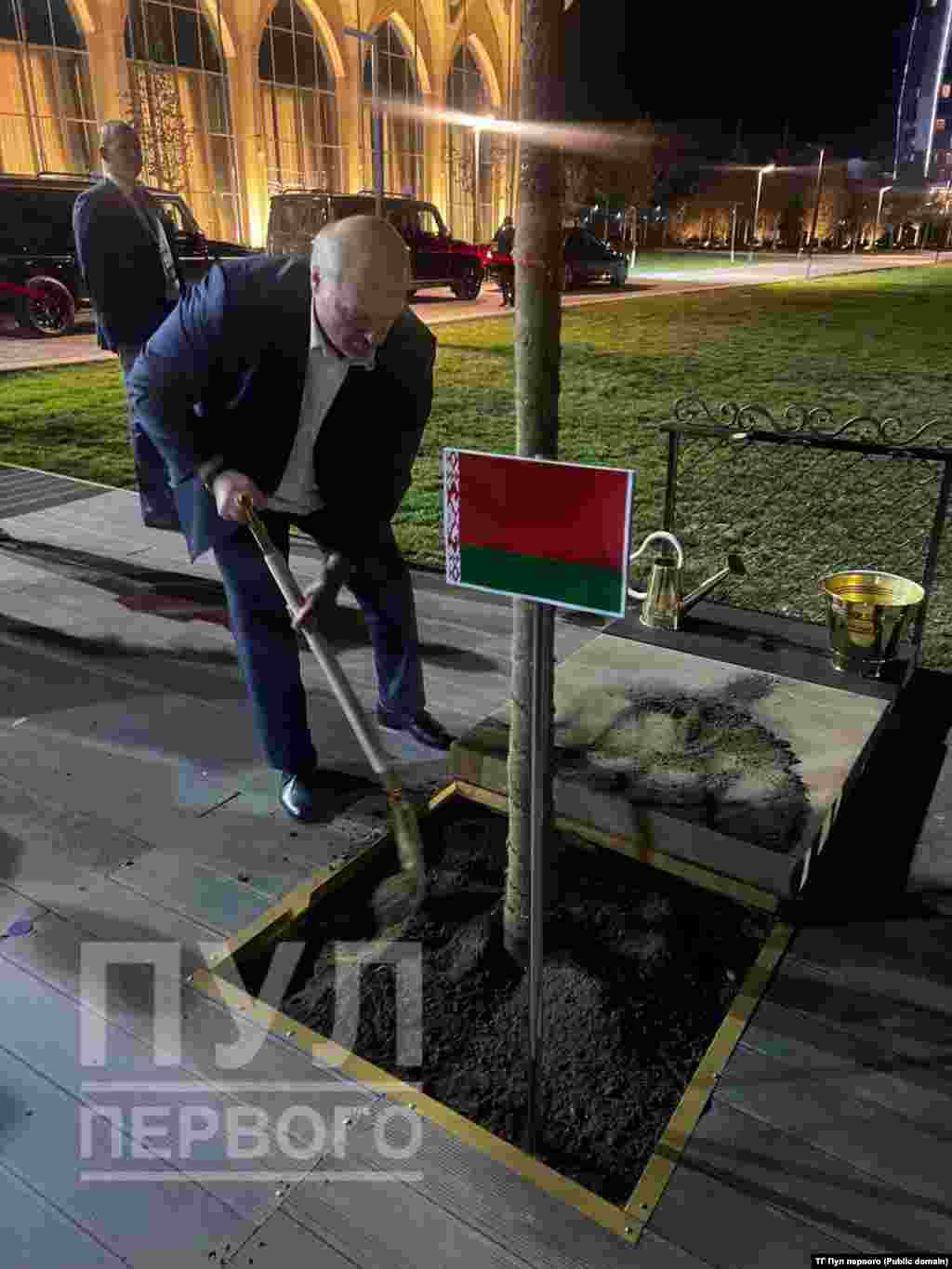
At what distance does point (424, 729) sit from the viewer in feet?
11.0

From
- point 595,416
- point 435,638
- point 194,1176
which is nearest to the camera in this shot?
point 194,1176

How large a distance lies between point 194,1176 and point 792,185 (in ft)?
271

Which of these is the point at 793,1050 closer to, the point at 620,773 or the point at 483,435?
the point at 620,773

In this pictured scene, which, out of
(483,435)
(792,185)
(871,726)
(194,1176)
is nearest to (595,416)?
(483,435)

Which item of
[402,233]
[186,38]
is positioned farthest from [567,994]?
[186,38]

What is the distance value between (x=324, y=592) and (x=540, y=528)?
1.24 m

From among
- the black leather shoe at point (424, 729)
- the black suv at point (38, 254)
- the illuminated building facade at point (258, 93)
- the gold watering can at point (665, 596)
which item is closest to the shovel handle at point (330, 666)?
the black leather shoe at point (424, 729)

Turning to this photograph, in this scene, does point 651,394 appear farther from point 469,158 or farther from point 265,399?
point 469,158

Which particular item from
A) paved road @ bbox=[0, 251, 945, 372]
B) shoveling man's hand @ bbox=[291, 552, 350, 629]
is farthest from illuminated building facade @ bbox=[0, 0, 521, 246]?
shoveling man's hand @ bbox=[291, 552, 350, 629]

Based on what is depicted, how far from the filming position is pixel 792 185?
72312 mm

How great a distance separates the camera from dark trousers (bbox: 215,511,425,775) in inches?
110

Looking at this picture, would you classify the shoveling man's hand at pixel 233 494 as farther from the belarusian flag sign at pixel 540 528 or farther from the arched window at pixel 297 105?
the arched window at pixel 297 105

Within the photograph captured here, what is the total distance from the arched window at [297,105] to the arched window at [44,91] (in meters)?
6.11

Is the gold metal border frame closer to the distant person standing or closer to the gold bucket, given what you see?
the gold bucket
